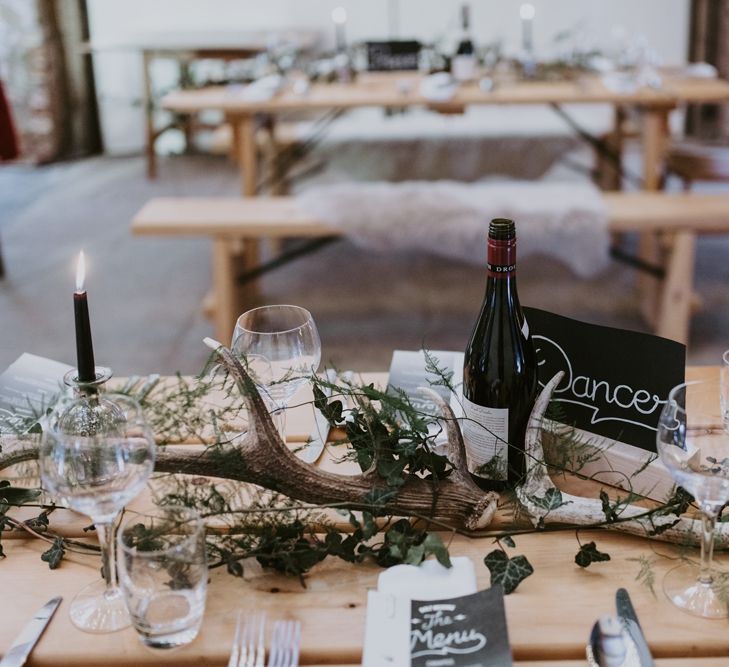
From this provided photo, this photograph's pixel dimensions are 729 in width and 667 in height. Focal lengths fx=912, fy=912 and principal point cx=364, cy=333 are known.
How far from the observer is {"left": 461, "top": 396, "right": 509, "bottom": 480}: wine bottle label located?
1.08 metres

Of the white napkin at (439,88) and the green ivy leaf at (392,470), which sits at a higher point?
the white napkin at (439,88)

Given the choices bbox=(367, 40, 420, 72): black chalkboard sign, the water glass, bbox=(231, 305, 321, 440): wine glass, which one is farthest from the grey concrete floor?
the water glass

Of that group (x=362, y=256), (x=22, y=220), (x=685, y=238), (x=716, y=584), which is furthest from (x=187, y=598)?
(x=22, y=220)

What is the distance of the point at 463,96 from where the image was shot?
3.52 meters

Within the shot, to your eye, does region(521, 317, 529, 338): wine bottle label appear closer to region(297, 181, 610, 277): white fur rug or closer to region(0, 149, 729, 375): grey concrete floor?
region(297, 181, 610, 277): white fur rug

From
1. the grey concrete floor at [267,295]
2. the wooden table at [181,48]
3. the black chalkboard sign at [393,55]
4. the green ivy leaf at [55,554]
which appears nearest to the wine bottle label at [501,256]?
the green ivy leaf at [55,554]

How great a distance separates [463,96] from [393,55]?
76 cm

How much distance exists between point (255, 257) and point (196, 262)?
52 centimetres

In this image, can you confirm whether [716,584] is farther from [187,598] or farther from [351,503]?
[187,598]

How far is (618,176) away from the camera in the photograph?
427cm

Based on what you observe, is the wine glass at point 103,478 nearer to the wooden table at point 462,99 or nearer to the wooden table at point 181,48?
the wooden table at point 462,99

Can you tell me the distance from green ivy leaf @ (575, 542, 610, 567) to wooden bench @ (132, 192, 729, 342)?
2.19m

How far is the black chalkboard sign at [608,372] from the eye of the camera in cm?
108

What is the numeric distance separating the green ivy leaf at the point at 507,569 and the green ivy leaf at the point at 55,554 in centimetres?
47
